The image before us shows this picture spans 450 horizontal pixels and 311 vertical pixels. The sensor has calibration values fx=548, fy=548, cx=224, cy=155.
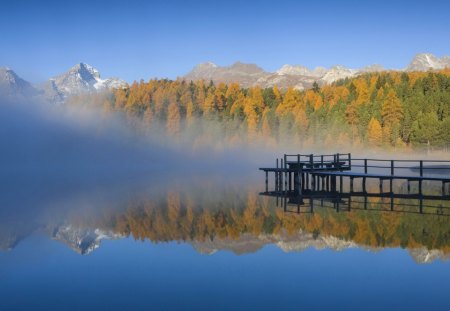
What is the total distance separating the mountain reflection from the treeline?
82.5 meters

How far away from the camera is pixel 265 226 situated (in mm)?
29781

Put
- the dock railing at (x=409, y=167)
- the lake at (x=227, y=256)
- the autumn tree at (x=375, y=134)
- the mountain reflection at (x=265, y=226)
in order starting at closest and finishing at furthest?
the lake at (x=227, y=256)
the mountain reflection at (x=265, y=226)
the dock railing at (x=409, y=167)
the autumn tree at (x=375, y=134)

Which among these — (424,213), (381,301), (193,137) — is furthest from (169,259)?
(193,137)

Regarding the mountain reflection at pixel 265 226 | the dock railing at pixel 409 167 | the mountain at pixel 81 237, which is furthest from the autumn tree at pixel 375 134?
the mountain at pixel 81 237

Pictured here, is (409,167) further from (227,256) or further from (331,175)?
(227,256)

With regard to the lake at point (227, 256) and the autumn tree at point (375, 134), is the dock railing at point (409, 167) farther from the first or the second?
the autumn tree at point (375, 134)

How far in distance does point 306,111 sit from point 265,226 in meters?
122

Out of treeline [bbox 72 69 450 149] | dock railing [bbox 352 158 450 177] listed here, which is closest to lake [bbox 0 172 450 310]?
dock railing [bbox 352 158 450 177]

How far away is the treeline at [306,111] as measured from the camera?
122688 millimetres

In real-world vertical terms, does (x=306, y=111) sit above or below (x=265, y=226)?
above

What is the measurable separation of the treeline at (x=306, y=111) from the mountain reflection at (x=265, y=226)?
8252 centimetres

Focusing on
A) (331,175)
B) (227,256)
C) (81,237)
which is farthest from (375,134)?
(227,256)

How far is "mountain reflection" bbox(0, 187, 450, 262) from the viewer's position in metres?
24.9

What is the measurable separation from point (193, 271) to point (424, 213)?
17825 millimetres
